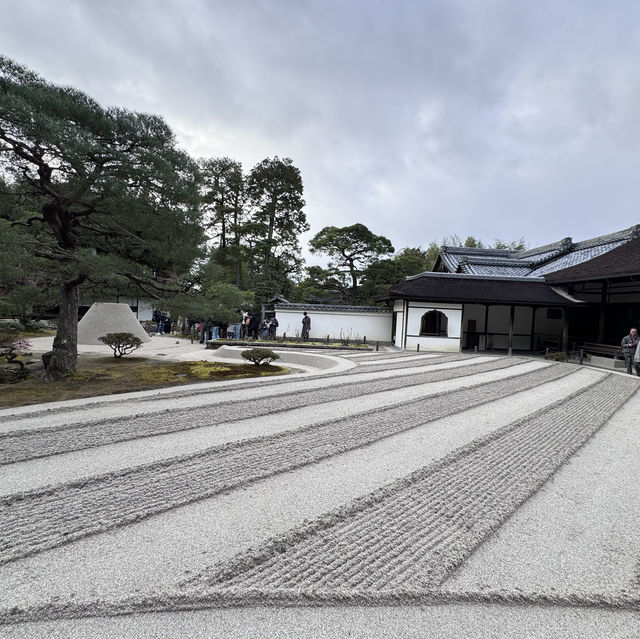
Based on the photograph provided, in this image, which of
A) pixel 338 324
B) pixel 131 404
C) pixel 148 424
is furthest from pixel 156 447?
pixel 338 324

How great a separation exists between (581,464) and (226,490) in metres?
3.62

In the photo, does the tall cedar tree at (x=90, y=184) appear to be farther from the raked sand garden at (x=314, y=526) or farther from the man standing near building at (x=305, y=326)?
the man standing near building at (x=305, y=326)

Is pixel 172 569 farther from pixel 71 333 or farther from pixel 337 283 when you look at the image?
pixel 337 283

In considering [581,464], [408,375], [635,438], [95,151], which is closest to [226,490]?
[581,464]

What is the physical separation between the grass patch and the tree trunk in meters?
0.24

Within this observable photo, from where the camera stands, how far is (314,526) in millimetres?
2549

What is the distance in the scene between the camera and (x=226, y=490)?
3051 mm

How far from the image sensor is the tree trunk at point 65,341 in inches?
302

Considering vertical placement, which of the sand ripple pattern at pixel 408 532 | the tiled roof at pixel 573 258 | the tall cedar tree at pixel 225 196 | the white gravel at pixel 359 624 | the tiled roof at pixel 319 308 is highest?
the tall cedar tree at pixel 225 196

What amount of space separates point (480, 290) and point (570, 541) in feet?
47.2

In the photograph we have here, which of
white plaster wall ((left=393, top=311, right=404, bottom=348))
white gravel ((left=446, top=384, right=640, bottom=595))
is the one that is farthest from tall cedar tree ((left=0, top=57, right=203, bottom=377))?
white plaster wall ((left=393, top=311, right=404, bottom=348))

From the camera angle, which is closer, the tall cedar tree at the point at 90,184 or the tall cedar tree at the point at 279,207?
the tall cedar tree at the point at 90,184

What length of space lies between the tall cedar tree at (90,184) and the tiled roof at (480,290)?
993cm

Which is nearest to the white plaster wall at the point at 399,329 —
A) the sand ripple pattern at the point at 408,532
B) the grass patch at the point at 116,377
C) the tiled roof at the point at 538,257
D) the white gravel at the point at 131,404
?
the tiled roof at the point at 538,257
